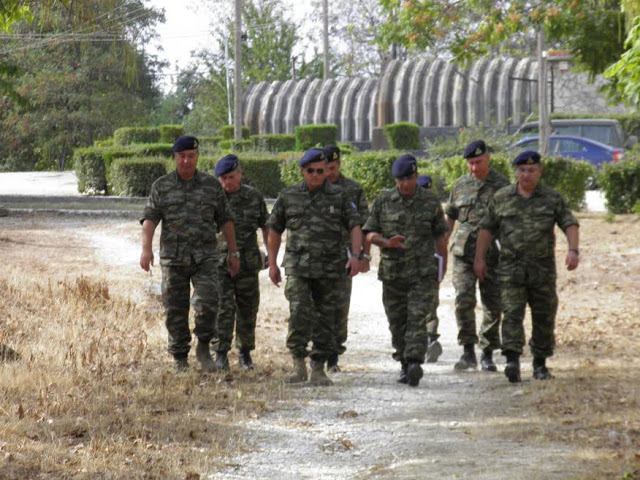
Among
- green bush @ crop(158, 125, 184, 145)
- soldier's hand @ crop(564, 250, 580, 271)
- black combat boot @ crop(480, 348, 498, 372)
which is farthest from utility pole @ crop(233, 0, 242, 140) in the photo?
soldier's hand @ crop(564, 250, 580, 271)

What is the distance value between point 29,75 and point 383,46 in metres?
41.8

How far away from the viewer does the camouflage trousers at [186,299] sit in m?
9.16

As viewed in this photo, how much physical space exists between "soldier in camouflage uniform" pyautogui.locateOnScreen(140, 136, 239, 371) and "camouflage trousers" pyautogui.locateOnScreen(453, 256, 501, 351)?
6.47 ft

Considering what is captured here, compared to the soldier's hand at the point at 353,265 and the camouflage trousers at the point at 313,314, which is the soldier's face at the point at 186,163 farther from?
the soldier's hand at the point at 353,265

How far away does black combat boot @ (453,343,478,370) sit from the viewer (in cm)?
969

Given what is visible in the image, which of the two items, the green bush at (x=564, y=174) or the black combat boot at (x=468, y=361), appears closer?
the black combat boot at (x=468, y=361)

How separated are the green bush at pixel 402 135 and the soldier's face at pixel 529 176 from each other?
92.0ft

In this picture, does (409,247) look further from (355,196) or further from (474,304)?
(474,304)

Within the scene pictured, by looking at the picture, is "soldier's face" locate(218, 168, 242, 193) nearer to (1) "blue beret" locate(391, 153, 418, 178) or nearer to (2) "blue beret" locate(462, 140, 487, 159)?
(1) "blue beret" locate(391, 153, 418, 178)

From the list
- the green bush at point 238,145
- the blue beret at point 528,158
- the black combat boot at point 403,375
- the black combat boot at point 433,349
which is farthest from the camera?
the green bush at point 238,145

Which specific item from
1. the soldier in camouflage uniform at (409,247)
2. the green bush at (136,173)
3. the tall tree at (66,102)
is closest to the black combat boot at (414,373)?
the soldier in camouflage uniform at (409,247)

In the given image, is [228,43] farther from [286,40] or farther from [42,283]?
[42,283]

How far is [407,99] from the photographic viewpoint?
39.7 meters

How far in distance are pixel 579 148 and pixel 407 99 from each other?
361 inches
